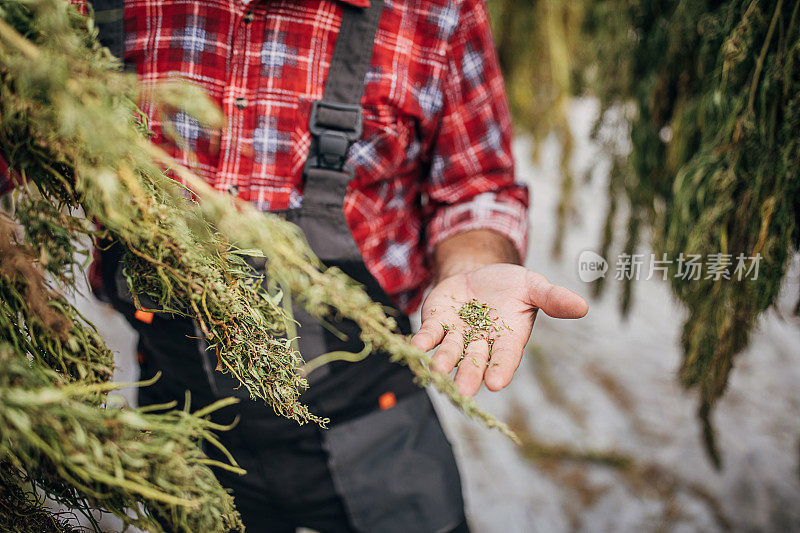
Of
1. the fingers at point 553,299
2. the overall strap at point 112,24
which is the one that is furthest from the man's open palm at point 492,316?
the overall strap at point 112,24

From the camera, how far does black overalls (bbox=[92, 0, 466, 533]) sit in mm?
1016

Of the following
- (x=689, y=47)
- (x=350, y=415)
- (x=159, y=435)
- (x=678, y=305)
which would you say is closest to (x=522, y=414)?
(x=678, y=305)

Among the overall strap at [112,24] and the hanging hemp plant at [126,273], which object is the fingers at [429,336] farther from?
the overall strap at [112,24]

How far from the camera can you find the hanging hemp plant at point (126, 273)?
1.57 feet

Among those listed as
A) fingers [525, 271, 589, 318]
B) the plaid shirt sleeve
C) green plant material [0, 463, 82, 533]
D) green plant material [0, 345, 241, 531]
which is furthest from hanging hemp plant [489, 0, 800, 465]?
green plant material [0, 463, 82, 533]

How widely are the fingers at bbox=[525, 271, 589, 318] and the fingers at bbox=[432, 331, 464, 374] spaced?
182 millimetres

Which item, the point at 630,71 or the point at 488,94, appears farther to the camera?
the point at 630,71

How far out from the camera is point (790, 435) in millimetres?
2359

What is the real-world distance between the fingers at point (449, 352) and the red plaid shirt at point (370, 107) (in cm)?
46

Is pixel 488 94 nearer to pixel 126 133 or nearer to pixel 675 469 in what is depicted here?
pixel 126 133

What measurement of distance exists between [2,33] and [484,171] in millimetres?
1064

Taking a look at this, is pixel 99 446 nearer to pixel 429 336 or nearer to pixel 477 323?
pixel 429 336

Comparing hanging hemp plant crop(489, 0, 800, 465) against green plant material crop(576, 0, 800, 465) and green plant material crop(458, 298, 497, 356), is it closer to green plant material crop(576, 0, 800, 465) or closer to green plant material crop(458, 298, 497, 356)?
green plant material crop(576, 0, 800, 465)

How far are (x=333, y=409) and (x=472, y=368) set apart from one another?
0.45 metres
